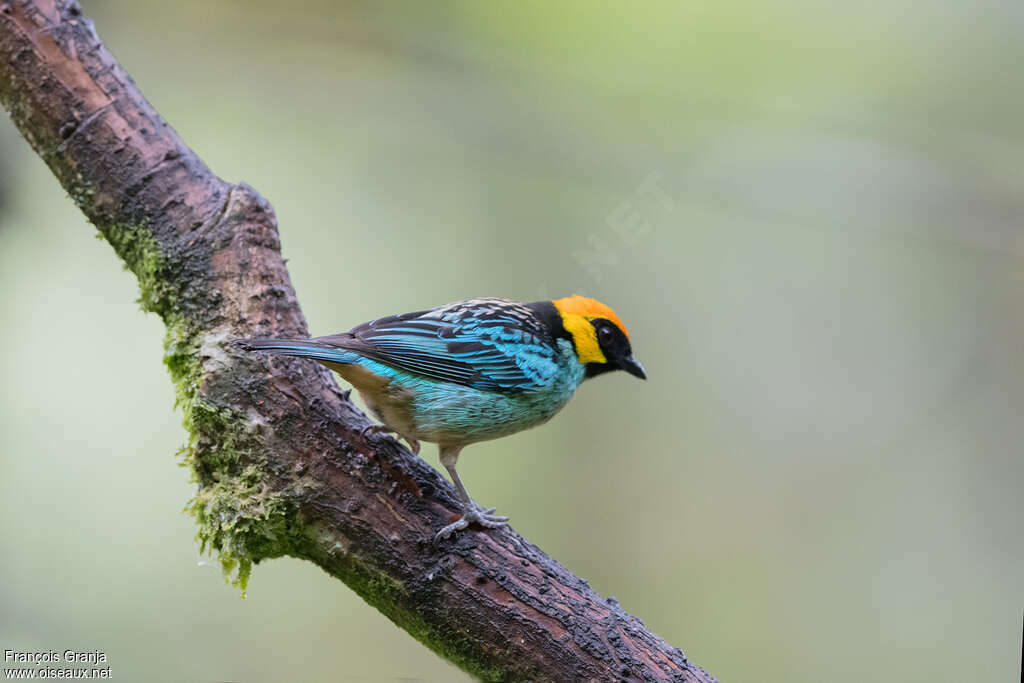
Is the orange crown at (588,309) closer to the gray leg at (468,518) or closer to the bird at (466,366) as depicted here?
the bird at (466,366)

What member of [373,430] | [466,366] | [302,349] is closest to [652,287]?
[466,366]

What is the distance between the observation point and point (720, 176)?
504cm

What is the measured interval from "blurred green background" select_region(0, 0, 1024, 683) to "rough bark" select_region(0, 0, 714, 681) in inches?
51.1

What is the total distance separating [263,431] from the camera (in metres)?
2.74

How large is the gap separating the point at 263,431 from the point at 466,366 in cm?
78

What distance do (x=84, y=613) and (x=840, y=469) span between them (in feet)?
14.5

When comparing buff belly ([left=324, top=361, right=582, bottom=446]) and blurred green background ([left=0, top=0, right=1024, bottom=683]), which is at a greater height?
blurred green background ([left=0, top=0, right=1024, bottom=683])

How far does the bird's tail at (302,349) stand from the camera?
243 cm

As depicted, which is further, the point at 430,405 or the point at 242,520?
the point at 430,405

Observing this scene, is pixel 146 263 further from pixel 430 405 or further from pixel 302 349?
pixel 430 405

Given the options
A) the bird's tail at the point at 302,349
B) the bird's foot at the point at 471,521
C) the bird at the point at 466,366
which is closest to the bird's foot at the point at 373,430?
the bird at the point at 466,366

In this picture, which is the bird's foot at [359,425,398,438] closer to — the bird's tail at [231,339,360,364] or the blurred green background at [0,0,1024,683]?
the bird's tail at [231,339,360,364]

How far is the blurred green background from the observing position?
4.31m

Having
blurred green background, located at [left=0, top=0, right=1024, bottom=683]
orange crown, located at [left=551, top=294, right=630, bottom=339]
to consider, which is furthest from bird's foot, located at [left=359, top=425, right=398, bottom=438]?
blurred green background, located at [left=0, top=0, right=1024, bottom=683]
